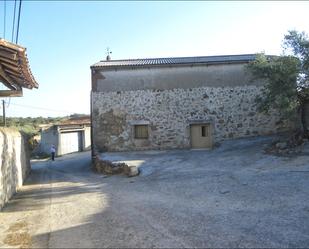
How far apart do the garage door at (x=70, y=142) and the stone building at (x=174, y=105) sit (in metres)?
14.4

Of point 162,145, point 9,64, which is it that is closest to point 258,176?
point 9,64

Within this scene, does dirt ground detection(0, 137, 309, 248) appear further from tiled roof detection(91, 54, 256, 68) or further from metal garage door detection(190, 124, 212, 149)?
tiled roof detection(91, 54, 256, 68)

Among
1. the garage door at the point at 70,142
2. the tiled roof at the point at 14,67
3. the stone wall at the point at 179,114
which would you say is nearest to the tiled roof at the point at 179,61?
the stone wall at the point at 179,114

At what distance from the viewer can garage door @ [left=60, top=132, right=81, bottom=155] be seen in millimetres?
34756

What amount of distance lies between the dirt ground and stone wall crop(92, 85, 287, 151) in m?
5.13

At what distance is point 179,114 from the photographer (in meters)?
20.9

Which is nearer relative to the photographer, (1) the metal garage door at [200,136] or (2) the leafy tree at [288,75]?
(2) the leafy tree at [288,75]

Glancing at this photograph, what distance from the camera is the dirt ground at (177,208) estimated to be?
6.63 meters

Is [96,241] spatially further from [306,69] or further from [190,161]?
[306,69]

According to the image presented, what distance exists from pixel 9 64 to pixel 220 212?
5.94 meters

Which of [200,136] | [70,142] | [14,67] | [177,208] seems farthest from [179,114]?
[70,142]

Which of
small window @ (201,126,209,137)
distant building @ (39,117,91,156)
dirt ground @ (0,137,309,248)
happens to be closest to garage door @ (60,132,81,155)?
distant building @ (39,117,91,156)

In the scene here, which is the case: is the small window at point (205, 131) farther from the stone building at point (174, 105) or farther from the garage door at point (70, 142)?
the garage door at point (70, 142)

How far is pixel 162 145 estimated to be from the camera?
69.0 feet
